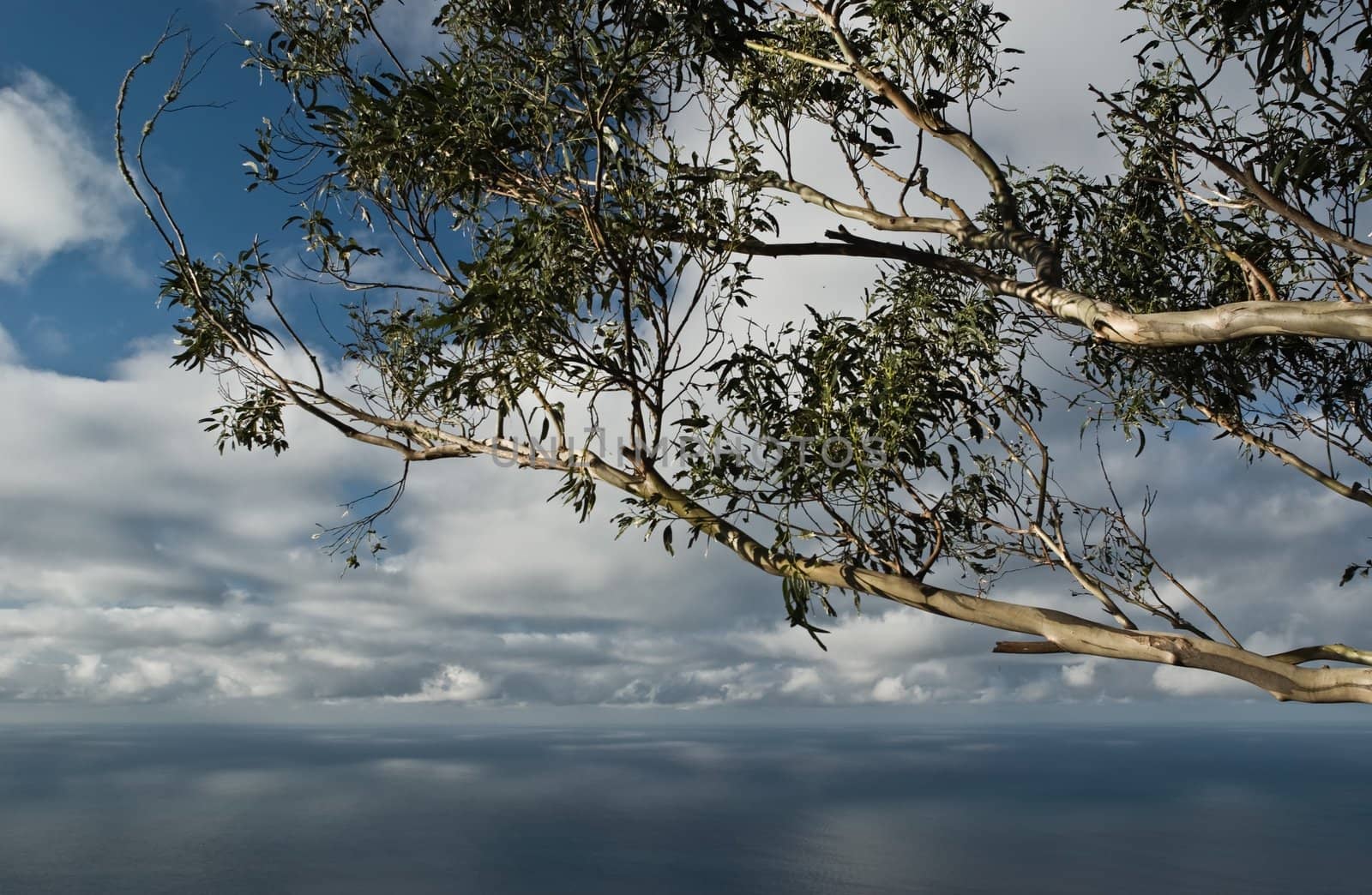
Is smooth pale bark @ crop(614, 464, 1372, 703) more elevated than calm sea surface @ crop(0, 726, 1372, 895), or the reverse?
smooth pale bark @ crop(614, 464, 1372, 703)

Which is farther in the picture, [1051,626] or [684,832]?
[684,832]

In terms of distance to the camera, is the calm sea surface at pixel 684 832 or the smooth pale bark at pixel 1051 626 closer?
the smooth pale bark at pixel 1051 626

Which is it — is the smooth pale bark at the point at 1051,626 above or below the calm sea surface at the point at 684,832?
above

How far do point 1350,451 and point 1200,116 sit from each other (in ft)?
8.64

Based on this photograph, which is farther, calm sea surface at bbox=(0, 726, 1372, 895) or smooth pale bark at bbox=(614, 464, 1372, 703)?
calm sea surface at bbox=(0, 726, 1372, 895)

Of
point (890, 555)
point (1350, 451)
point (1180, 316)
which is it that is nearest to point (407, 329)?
point (890, 555)

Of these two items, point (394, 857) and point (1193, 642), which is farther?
point (394, 857)

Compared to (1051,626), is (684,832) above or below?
below

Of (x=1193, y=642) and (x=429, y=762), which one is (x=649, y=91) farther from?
(x=429, y=762)

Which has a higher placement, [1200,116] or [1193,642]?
[1200,116]

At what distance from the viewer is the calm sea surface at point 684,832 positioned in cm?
7806

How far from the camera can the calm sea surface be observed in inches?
3073

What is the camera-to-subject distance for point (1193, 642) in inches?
163

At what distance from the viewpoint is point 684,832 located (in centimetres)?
10062
